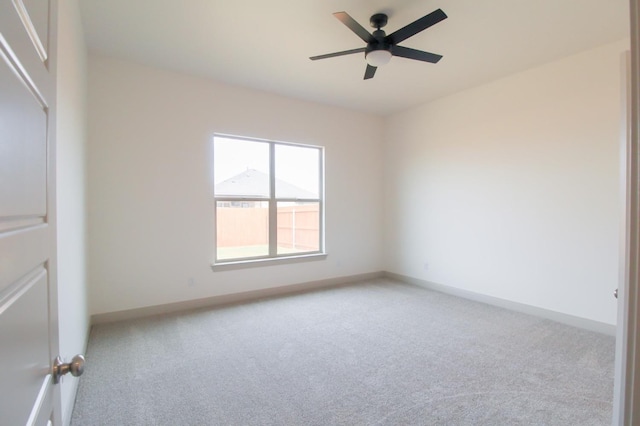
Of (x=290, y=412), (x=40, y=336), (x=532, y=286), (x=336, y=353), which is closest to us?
(x=40, y=336)

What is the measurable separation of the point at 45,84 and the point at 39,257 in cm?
43

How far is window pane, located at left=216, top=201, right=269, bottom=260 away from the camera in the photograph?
4188mm

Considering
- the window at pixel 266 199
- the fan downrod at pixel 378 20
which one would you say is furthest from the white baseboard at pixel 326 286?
the fan downrod at pixel 378 20

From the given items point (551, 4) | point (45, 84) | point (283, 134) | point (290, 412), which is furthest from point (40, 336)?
point (283, 134)

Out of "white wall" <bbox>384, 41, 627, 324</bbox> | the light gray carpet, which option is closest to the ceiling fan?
"white wall" <bbox>384, 41, 627, 324</bbox>

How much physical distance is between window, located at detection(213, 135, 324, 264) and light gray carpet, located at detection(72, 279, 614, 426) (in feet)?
3.49

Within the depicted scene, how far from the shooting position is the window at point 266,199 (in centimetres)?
420

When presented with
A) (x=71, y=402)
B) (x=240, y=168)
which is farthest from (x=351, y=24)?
(x=71, y=402)

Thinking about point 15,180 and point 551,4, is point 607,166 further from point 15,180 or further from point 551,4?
point 15,180

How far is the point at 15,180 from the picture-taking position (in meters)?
0.55

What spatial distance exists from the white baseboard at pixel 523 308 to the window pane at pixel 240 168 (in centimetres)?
295

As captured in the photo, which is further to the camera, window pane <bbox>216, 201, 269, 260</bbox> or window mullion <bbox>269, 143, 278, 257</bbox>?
window mullion <bbox>269, 143, 278, 257</bbox>

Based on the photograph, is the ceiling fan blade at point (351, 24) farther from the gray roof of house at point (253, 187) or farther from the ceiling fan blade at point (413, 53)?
the gray roof of house at point (253, 187)

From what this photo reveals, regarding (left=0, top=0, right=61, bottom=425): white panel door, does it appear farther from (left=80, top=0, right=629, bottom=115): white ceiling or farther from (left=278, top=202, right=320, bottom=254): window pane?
(left=278, top=202, right=320, bottom=254): window pane
